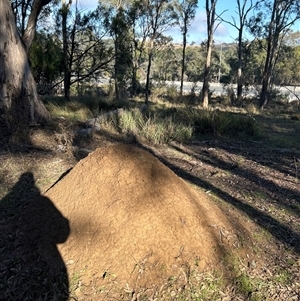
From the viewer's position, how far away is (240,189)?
4.17 metres

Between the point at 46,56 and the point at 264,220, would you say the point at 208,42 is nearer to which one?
the point at 46,56

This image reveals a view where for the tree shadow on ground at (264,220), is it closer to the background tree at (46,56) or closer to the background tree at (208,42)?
the background tree at (46,56)

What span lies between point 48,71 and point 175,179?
11.1m

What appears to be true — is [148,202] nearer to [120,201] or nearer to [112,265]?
[120,201]

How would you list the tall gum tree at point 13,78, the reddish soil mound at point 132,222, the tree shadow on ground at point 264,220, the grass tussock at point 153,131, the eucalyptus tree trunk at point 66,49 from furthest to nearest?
1. the eucalyptus tree trunk at point 66,49
2. the grass tussock at point 153,131
3. the tall gum tree at point 13,78
4. the tree shadow on ground at point 264,220
5. the reddish soil mound at point 132,222

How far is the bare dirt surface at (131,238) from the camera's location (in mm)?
2258

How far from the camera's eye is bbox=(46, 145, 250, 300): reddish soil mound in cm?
235

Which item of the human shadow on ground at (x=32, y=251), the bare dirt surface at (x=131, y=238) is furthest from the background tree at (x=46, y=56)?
the human shadow on ground at (x=32, y=251)

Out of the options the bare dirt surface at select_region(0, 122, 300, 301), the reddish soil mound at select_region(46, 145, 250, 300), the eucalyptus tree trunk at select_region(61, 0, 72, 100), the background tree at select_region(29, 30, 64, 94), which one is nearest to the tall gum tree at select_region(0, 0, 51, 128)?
the bare dirt surface at select_region(0, 122, 300, 301)

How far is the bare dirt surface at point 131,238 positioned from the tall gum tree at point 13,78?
2504 mm

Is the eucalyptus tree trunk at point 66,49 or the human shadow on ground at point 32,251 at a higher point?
the eucalyptus tree trunk at point 66,49

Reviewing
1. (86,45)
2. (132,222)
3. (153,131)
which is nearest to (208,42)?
(86,45)

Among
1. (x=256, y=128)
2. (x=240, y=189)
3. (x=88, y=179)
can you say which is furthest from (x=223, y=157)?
(x=88, y=179)

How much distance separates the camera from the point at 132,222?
254cm
